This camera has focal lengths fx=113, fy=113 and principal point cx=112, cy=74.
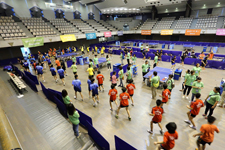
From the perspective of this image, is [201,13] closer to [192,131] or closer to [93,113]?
[192,131]

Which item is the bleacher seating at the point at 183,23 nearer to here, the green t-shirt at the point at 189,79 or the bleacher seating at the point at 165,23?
the bleacher seating at the point at 165,23

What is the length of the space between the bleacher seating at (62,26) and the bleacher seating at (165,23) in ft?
65.3

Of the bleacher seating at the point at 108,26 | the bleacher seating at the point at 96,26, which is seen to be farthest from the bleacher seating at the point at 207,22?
the bleacher seating at the point at 96,26

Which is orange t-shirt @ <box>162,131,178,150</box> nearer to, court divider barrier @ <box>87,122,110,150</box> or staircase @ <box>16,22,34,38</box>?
court divider barrier @ <box>87,122,110,150</box>

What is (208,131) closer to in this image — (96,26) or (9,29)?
(9,29)

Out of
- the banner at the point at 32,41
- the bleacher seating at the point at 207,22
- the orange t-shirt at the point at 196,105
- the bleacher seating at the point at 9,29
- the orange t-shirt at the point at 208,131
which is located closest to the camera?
the orange t-shirt at the point at 208,131

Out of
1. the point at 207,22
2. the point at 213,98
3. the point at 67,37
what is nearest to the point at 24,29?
the point at 67,37

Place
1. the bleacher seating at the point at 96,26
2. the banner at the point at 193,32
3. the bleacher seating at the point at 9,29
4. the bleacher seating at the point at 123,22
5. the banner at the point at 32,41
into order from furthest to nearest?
the bleacher seating at the point at 123,22, the bleacher seating at the point at 96,26, the banner at the point at 193,32, the bleacher seating at the point at 9,29, the banner at the point at 32,41

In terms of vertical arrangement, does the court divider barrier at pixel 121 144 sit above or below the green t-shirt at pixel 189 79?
below

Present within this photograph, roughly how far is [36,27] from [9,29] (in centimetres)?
405

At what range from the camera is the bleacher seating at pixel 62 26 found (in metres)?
23.1

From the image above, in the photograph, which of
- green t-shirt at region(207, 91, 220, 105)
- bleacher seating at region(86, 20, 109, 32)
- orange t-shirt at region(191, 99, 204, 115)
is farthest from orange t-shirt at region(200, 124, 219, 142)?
bleacher seating at region(86, 20, 109, 32)

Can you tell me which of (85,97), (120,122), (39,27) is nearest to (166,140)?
(120,122)

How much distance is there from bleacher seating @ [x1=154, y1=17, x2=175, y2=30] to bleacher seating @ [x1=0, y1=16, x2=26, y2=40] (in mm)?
28206
